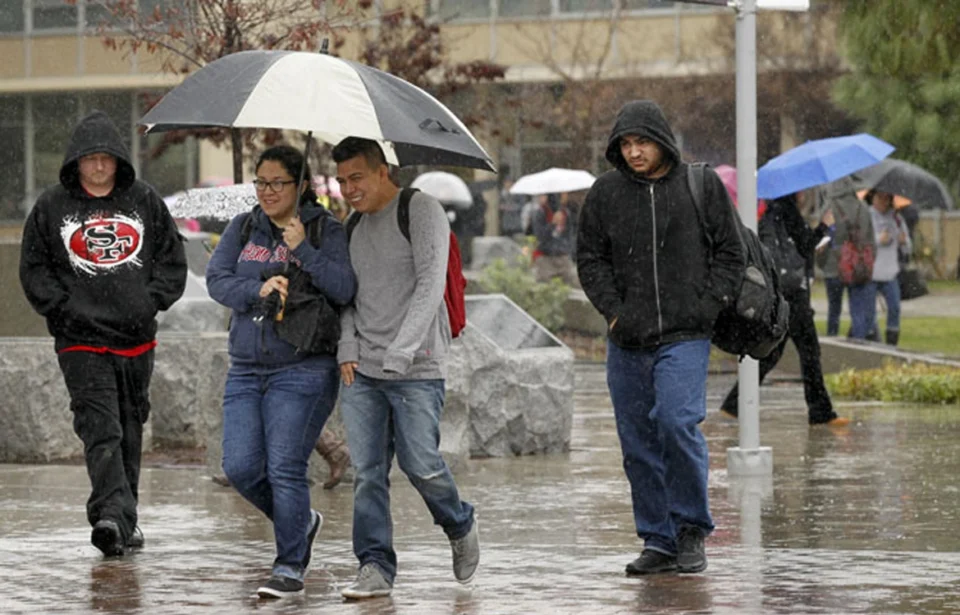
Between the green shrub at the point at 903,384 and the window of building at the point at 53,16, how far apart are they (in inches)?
1160

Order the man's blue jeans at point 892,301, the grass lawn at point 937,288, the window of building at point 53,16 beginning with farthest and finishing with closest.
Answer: the window of building at point 53,16 < the grass lawn at point 937,288 < the man's blue jeans at point 892,301

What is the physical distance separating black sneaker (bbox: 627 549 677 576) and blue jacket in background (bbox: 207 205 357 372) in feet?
4.64

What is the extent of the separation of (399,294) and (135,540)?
2141 mm

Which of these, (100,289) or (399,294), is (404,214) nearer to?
(399,294)

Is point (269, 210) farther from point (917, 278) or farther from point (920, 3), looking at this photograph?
point (917, 278)

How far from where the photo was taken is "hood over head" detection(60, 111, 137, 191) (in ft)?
31.0

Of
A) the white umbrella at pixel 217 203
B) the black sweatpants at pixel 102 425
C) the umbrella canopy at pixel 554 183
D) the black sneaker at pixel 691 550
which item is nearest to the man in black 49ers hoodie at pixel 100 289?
the black sweatpants at pixel 102 425

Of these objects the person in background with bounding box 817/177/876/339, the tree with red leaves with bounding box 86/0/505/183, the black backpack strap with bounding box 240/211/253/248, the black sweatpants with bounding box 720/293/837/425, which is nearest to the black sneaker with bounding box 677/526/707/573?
the black backpack strap with bounding box 240/211/253/248

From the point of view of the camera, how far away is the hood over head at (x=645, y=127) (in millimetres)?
8508

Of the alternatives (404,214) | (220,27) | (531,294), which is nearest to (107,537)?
(404,214)

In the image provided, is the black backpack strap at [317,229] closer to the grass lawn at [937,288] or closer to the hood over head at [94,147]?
the hood over head at [94,147]

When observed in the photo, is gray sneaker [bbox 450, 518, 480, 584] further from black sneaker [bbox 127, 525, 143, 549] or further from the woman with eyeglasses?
black sneaker [bbox 127, 525, 143, 549]

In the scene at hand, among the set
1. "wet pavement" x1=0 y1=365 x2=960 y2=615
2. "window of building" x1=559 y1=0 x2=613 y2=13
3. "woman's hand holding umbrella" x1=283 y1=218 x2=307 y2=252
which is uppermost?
"window of building" x1=559 y1=0 x2=613 y2=13

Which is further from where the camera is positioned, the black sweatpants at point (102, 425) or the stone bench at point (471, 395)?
the stone bench at point (471, 395)
